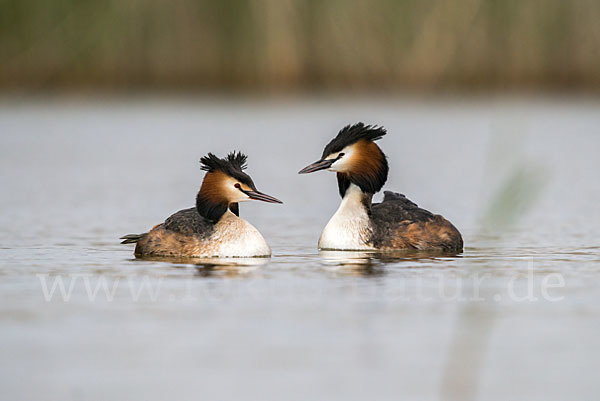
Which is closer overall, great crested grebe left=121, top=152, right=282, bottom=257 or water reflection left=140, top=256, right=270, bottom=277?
water reflection left=140, top=256, right=270, bottom=277

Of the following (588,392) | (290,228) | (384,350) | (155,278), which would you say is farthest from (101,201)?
(588,392)

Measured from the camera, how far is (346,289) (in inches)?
332

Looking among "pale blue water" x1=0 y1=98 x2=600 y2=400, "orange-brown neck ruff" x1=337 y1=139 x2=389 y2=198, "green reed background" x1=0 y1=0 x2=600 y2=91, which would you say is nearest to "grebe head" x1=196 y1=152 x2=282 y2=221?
"pale blue water" x1=0 y1=98 x2=600 y2=400

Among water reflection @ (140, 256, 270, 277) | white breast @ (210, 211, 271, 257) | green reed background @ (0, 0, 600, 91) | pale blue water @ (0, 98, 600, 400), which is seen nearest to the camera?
pale blue water @ (0, 98, 600, 400)

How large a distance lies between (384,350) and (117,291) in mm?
2418

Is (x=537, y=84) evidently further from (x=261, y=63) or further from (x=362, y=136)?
(x=362, y=136)

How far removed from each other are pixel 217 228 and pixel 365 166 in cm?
157

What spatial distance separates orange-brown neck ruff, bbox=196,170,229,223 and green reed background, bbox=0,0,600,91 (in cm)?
1966

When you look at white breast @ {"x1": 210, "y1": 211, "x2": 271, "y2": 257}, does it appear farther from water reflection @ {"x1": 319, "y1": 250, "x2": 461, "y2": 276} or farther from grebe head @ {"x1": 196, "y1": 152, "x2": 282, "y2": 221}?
water reflection @ {"x1": 319, "y1": 250, "x2": 461, "y2": 276}

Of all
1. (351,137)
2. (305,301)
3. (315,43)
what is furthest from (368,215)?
(315,43)

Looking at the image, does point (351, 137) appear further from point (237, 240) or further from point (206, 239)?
point (206, 239)

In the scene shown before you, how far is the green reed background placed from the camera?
29.6 m

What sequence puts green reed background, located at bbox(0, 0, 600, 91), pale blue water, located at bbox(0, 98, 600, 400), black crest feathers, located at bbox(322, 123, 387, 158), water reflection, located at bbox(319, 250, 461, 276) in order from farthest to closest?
green reed background, located at bbox(0, 0, 600, 91) < black crest feathers, located at bbox(322, 123, 387, 158) < water reflection, located at bbox(319, 250, 461, 276) < pale blue water, located at bbox(0, 98, 600, 400)

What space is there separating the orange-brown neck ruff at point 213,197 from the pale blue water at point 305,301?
1.96ft
